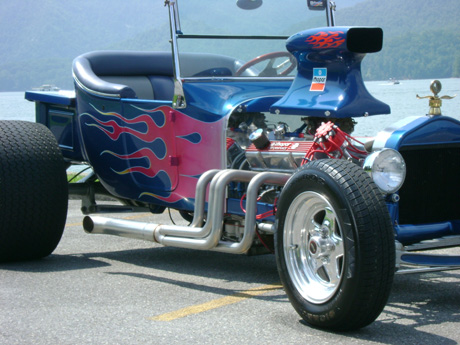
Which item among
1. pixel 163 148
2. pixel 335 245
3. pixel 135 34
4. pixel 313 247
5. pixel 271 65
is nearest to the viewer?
pixel 335 245

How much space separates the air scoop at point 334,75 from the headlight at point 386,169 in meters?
0.62

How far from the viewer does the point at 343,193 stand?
388 centimetres

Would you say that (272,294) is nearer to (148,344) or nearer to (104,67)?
(148,344)

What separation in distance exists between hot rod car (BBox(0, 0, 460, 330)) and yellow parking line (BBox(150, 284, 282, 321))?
0.88 feet

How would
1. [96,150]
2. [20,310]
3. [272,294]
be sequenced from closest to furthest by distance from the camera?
[20,310], [272,294], [96,150]

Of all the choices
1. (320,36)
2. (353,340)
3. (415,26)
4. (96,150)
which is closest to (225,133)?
(320,36)

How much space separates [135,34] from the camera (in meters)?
16.3

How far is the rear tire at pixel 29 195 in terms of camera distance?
5.73 m

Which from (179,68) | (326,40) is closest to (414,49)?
(179,68)

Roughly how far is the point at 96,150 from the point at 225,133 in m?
1.55

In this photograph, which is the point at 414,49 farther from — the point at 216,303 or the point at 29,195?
the point at 216,303

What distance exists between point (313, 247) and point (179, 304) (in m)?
0.87

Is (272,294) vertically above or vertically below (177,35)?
below

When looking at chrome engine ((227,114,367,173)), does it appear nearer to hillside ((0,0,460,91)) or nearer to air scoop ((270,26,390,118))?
air scoop ((270,26,390,118))
